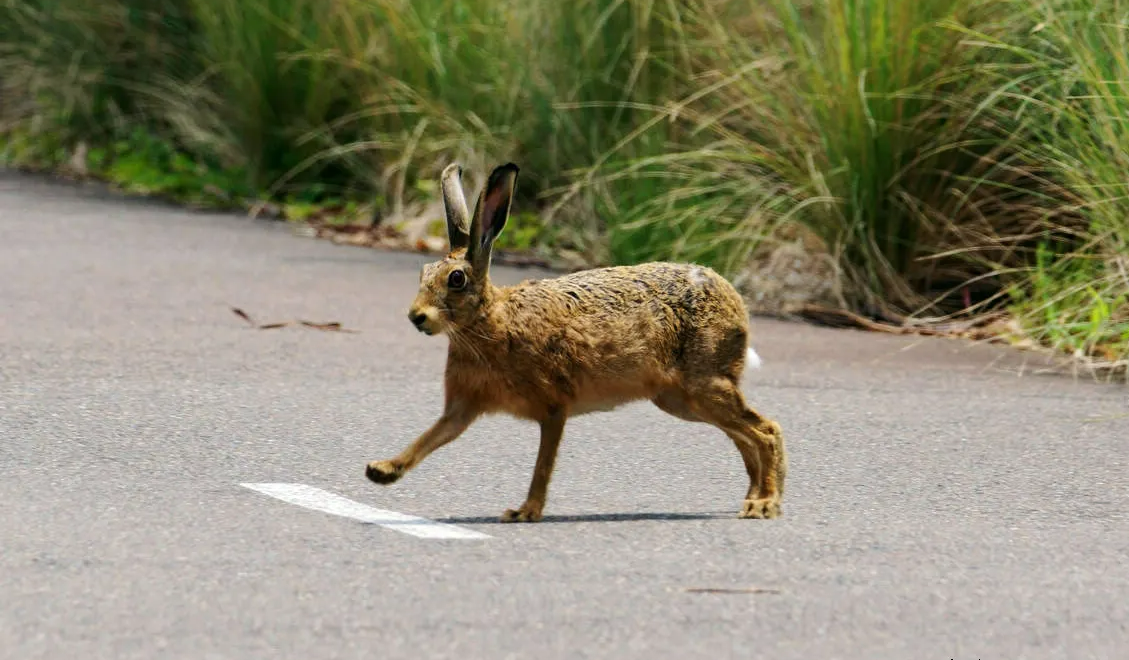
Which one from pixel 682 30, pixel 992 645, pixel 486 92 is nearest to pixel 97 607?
pixel 992 645

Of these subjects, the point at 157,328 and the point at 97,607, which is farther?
the point at 157,328

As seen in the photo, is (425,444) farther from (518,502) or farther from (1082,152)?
(1082,152)

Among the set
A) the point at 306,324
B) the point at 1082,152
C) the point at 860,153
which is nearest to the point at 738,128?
the point at 860,153

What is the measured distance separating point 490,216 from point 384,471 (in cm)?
74

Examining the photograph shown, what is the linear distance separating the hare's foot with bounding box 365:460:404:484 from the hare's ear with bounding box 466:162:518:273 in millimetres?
560

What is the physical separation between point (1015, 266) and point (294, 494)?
561 cm

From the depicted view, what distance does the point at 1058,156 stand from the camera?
1006cm

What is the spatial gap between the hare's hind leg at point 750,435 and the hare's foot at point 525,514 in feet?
1.86

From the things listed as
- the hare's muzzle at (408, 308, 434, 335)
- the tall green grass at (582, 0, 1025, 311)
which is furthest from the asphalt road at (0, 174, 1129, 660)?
the tall green grass at (582, 0, 1025, 311)

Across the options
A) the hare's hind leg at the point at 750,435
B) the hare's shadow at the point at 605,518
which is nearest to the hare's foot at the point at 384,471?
the hare's shadow at the point at 605,518

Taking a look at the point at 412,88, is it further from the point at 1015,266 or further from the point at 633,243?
the point at 1015,266

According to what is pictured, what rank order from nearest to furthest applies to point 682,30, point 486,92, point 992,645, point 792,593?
point 992,645 < point 792,593 < point 682,30 < point 486,92

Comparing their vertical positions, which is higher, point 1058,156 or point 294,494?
point 1058,156

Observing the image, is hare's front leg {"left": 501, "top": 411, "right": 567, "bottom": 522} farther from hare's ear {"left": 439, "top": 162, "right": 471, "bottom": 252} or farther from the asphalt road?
hare's ear {"left": 439, "top": 162, "right": 471, "bottom": 252}
